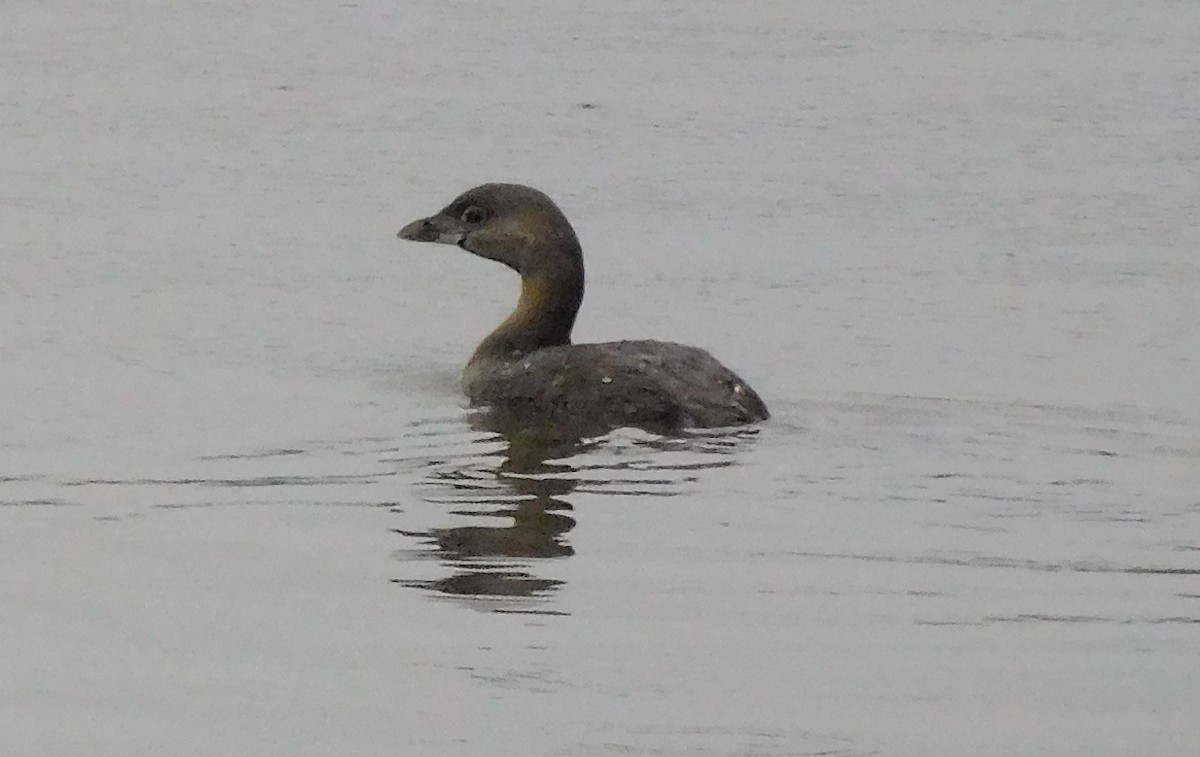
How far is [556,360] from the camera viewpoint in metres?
9.60

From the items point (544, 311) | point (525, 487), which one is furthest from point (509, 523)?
point (544, 311)

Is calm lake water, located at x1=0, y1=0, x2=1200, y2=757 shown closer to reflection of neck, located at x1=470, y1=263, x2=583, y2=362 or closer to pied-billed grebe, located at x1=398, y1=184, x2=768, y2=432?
pied-billed grebe, located at x1=398, y1=184, x2=768, y2=432

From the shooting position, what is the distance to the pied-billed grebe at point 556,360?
9.07 metres

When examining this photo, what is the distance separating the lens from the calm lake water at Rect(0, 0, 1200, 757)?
593 cm

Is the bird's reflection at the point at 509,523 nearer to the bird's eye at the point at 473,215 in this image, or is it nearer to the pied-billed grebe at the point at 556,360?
the pied-billed grebe at the point at 556,360

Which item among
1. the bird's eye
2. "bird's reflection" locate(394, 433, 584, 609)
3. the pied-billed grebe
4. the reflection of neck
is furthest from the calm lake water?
the bird's eye

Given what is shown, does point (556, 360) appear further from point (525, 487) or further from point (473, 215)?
point (525, 487)

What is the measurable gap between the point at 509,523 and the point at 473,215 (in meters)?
3.26

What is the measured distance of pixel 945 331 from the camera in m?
11.3

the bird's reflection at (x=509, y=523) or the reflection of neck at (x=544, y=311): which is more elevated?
the reflection of neck at (x=544, y=311)

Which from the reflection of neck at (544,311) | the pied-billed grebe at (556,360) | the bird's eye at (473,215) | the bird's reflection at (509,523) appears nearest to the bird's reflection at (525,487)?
the bird's reflection at (509,523)

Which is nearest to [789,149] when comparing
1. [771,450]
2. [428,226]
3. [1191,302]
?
[1191,302]

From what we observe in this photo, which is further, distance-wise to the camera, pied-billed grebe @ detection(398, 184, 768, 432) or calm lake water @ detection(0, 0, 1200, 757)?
pied-billed grebe @ detection(398, 184, 768, 432)

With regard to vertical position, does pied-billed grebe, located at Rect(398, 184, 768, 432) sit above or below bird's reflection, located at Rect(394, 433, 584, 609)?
above
